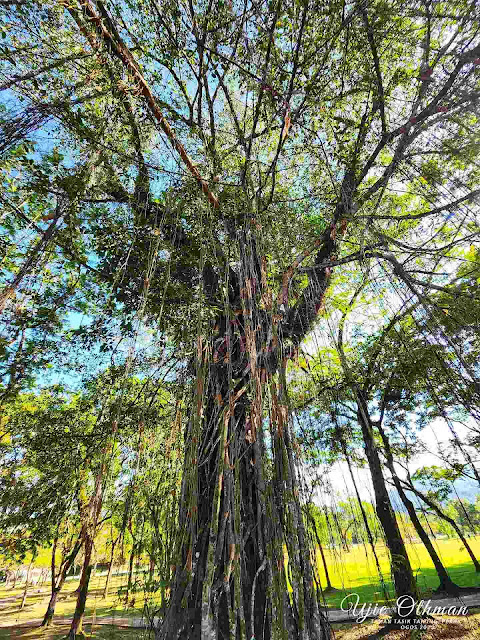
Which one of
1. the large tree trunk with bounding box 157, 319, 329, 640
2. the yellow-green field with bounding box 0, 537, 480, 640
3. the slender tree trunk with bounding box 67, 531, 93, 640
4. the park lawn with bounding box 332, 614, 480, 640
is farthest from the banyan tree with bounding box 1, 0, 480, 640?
the park lawn with bounding box 332, 614, 480, 640

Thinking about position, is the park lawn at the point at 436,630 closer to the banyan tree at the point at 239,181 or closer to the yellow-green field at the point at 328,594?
the yellow-green field at the point at 328,594

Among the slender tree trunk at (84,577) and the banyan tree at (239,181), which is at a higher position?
the banyan tree at (239,181)

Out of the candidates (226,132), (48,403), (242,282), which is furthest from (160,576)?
(48,403)

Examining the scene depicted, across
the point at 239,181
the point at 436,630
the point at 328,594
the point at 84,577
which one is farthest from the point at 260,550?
the point at 328,594

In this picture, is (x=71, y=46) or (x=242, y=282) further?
(x=71, y=46)

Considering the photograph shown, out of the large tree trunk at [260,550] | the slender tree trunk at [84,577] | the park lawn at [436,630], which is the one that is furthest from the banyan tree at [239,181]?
the park lawn at [436,630]

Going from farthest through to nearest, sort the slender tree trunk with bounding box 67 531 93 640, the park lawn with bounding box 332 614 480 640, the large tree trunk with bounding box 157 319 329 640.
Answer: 1. the park lawn with bounding box 332 614 480 640
2. the slender tree trunk with bounding box 67 531 93 640
3. the large tree trunk with bounding box 157 319 329 640

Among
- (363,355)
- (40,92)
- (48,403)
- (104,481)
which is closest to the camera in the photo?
(104,481)

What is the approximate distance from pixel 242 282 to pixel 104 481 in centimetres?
83

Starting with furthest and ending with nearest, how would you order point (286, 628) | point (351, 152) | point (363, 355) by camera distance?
point (363, 355) → point (351, 152) → point (286, 628)

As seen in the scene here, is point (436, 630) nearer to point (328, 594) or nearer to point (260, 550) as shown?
point (328, 594)

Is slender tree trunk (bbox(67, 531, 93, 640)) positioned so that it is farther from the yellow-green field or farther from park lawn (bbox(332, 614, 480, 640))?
park lawn (bbox(332, 614, 480, 640))

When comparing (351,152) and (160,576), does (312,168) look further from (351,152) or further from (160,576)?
(160,576)

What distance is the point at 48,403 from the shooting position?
12.4 ft
